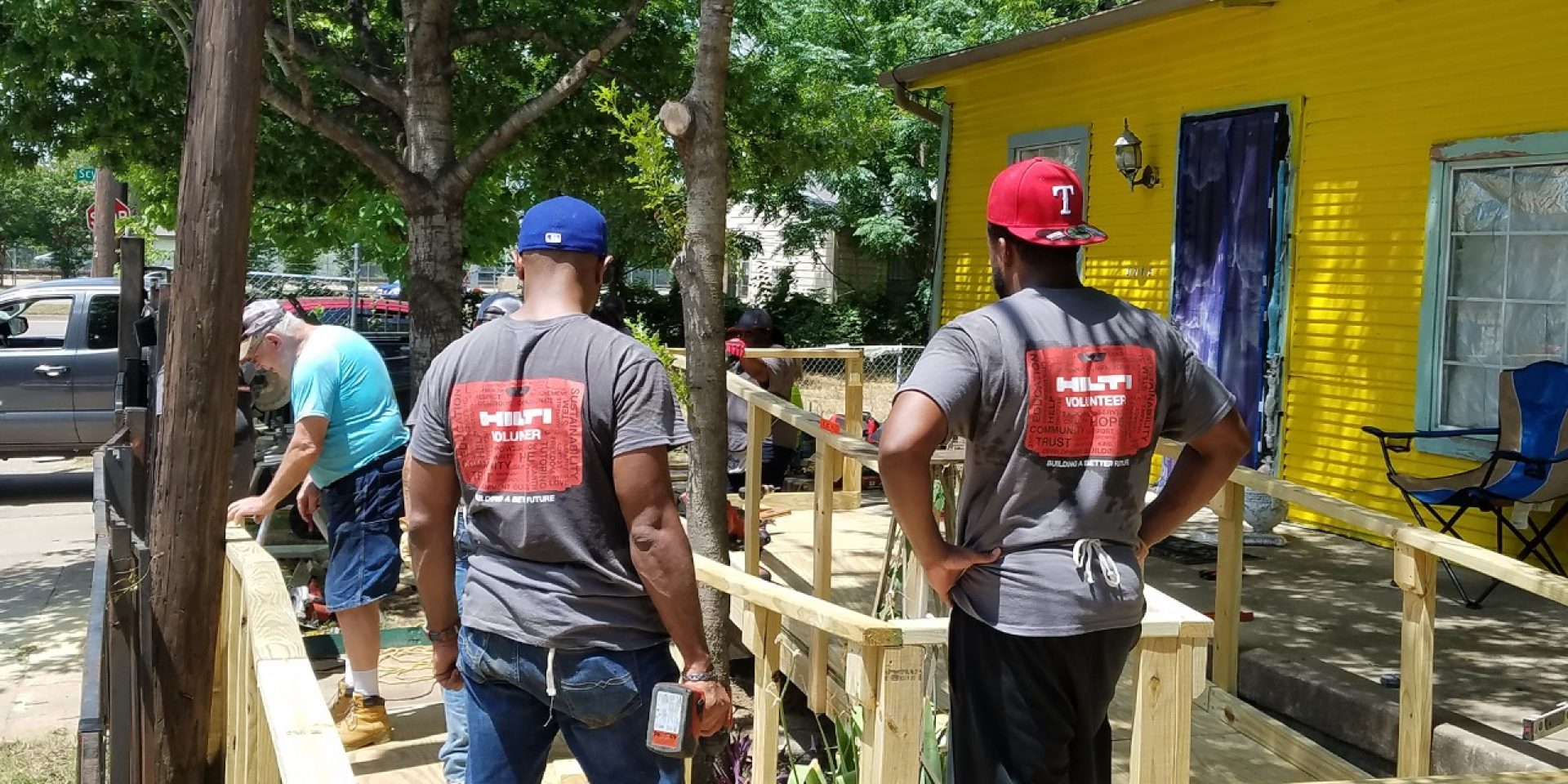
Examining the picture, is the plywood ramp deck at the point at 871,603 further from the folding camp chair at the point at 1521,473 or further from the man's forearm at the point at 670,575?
the folding camp chair at the point at 1521,473

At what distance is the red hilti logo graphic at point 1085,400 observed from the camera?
254 cm

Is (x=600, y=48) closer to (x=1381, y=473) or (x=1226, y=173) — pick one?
(x=1226, y=173)

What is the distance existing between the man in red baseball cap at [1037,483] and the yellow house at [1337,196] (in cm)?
536

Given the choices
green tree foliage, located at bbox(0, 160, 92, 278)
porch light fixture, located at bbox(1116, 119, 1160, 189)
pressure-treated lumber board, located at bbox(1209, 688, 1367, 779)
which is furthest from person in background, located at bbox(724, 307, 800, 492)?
green tree foliage, located at bbox(0, 160, 92, 278)

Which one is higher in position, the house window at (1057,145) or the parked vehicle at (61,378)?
the house window at (1057,145)

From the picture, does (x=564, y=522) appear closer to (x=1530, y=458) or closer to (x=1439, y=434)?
(x=1530, y=458)

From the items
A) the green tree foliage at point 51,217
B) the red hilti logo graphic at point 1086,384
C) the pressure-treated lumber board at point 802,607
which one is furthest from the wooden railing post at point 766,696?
the green tree foliage at point 51,217

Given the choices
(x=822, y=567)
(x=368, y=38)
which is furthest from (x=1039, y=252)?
(x=368, y=38)

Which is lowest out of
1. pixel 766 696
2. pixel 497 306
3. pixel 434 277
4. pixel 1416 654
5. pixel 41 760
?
pixel 41 760

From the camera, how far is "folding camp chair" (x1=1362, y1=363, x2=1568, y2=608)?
619 cm

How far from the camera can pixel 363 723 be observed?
508 cm

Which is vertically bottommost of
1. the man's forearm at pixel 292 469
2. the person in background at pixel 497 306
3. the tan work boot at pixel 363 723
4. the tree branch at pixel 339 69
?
the tan work boot at pixel 363 723

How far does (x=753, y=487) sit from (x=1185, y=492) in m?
3.28

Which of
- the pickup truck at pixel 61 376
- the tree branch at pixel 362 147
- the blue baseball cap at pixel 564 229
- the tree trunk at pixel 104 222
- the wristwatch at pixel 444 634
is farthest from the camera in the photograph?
the tree trunk at pixel 104 222
